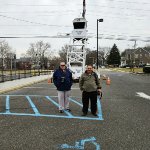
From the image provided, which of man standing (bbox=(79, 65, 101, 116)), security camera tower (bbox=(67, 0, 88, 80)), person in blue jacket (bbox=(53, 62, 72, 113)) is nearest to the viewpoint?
man standing (bbox=(79, 65, 101, 116))

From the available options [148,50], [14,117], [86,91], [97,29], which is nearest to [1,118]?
[14,117]

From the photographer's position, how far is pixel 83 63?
33250mm

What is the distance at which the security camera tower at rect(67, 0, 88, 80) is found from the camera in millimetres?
32688

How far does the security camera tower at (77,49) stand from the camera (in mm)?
32688

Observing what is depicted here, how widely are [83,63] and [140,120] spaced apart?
22.9 metres

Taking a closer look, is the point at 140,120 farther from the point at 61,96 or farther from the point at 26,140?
the point at 26,140

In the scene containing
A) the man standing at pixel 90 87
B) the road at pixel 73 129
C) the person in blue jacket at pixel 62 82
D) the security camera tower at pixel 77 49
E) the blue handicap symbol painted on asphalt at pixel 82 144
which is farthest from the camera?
the security camera tower at pixel 77 49

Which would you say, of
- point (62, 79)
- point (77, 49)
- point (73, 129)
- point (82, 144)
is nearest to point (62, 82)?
point (62, 79)

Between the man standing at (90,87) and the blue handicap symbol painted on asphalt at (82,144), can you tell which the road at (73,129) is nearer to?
the blue handicap symbol painted on asphalt at (82,144)

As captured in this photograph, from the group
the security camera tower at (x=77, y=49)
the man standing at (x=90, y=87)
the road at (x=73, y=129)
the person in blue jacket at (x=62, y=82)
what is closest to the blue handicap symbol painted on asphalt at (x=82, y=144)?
the road at (x=73, y=129)

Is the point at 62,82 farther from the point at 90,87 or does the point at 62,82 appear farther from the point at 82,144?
the point at 82,144

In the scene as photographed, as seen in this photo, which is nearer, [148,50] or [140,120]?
[140,120]

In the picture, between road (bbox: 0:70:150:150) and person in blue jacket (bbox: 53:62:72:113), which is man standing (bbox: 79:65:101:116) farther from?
person in blue jacket (bbox: 53:62:72:113)

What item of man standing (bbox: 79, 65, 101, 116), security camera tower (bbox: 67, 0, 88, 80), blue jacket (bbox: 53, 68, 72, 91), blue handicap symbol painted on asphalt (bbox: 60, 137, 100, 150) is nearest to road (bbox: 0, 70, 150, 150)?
blue handicap symbol painted on asphalt (bbox: 60, 137, 100, 150)
